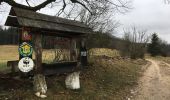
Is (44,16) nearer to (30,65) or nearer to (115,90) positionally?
(30,65)

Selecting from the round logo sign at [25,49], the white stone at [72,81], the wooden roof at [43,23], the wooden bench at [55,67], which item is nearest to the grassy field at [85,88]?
the white stone at [72,81]

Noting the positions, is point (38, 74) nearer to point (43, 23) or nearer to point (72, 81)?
point (43, 23)

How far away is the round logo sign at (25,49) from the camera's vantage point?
9.21 metres

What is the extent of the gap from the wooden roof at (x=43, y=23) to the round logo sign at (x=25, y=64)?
975 mm

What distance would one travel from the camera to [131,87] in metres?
14.9

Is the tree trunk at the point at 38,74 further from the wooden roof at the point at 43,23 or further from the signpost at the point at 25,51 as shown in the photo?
the wooden roof at the point at 43,23

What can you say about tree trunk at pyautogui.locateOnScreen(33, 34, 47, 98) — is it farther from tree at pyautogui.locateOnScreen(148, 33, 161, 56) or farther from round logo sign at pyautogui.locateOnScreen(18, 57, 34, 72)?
tree at pyautogui.locateOnScreen(148, 33, 161, 56)

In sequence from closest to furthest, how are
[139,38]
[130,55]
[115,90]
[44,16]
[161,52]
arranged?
1. [44,16]
2. [115,90]
3. [130,55]
4. [139,38]
5. [161,52]

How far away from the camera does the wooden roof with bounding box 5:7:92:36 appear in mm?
8930

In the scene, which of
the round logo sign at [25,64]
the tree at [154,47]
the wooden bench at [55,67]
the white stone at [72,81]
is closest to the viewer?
the round logo sign at [25,64]

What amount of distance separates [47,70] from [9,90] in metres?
1.33

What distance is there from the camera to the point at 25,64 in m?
9.17

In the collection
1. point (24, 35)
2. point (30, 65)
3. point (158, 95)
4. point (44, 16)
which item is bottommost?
point (158, 95)

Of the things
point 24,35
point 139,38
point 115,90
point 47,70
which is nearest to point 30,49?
point 24,35
